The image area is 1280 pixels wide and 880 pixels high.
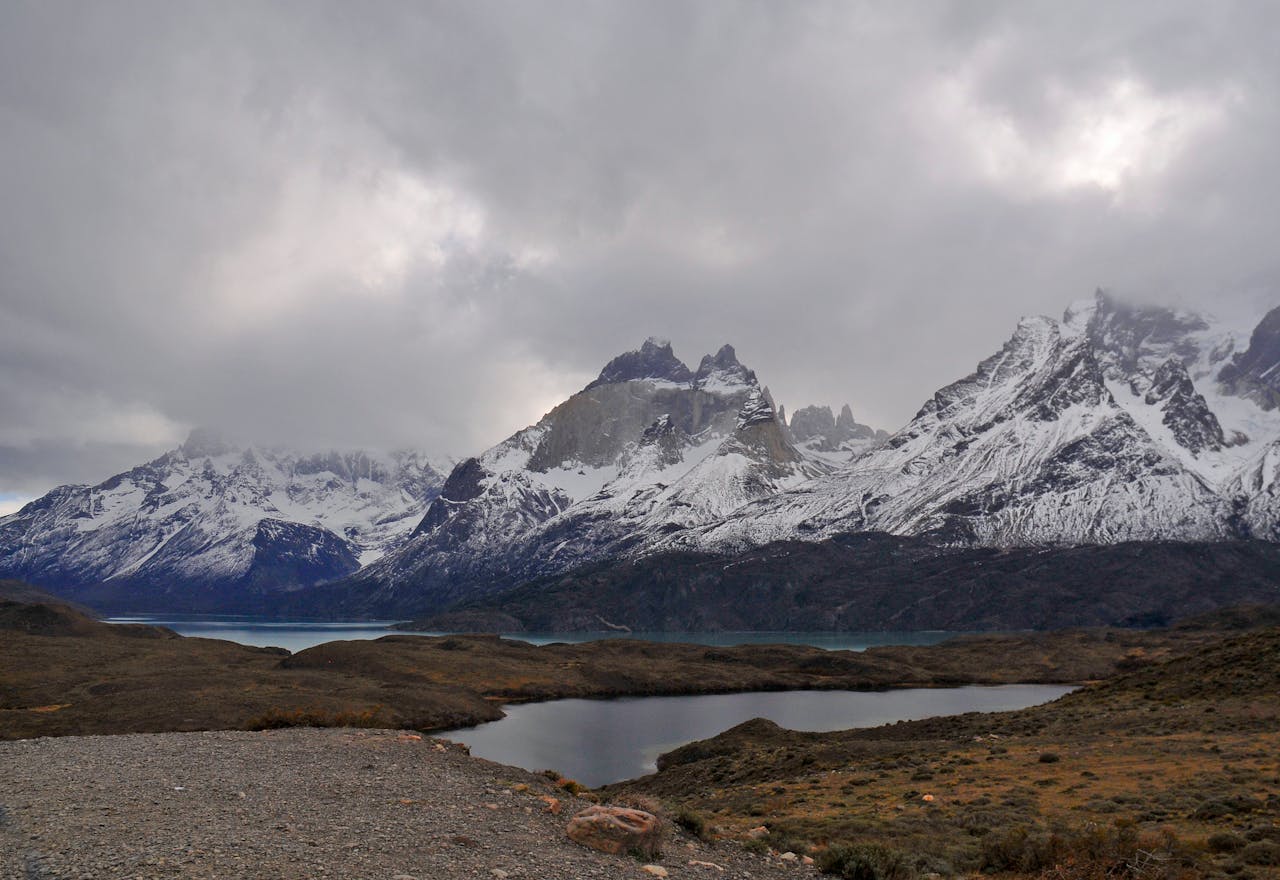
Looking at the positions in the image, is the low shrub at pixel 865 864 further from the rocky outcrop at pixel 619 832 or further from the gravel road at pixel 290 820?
the rocky outcrop at pixel 619 832

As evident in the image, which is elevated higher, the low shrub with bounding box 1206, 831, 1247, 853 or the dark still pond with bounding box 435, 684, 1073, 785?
the low shrub with bounding box 1206, 831, 1247, 853

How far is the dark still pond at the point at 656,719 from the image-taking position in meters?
66.4

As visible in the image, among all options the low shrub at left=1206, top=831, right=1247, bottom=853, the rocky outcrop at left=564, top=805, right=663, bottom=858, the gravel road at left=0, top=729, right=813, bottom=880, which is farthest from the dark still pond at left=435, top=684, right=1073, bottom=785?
the low shrub at left=1206, top=831, right=1247, bottom=853

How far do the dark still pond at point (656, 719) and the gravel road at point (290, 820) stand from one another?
112 feet

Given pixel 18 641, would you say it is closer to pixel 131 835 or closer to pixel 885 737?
pixel 885 737

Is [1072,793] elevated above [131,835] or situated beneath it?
situated beneath

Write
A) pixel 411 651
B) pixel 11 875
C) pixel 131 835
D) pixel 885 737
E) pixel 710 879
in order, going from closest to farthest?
pixel 11 875, pixel 131 835, pixel 710 879, pixel 885 737, pixel 411 651

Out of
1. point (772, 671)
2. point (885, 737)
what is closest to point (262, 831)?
point (885, 737)

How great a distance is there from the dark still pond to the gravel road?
112 ft

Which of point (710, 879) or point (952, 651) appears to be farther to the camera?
point (952, 651)

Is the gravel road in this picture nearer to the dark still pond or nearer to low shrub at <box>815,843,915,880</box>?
low shrub at <box>815,843,915,880</box>

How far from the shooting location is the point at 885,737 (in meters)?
58.8

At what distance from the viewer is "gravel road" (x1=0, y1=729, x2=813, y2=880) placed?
1438 centimetres

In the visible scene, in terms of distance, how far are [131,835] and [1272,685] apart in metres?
53.7
